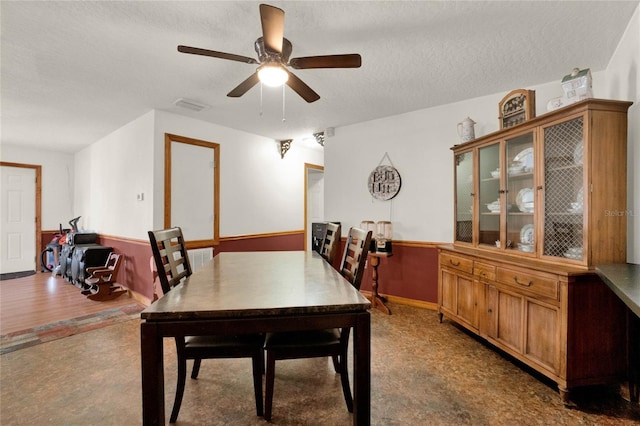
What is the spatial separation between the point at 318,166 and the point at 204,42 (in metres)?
3.88

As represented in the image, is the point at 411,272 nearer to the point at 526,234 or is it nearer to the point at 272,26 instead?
the point at 526,234

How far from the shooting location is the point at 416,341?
2625mm

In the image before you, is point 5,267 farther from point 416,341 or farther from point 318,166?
point 416,341

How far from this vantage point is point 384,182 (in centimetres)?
386

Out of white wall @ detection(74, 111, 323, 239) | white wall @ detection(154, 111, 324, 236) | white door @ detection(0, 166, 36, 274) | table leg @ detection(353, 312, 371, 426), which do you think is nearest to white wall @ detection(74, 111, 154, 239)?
white wall @ detection(74, 111, 323, 239)

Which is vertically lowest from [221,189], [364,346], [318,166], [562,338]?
[562,338]

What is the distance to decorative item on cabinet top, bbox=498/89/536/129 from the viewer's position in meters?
2.30

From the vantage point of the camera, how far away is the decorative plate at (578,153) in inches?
74.8

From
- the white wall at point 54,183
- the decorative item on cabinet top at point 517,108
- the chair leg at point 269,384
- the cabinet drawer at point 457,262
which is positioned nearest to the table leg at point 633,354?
the cabinet drawer at point 457,262

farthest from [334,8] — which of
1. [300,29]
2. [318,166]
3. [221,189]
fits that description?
[318,166]

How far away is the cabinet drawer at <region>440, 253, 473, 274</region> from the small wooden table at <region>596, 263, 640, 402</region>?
3.08 feet

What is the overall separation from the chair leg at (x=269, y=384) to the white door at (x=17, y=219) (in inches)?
257

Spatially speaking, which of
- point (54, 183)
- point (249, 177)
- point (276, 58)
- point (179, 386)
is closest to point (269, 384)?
point (179, 386)

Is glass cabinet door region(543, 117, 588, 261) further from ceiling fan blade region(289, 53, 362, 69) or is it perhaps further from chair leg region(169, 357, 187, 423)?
chair leg region(169, 357, 187, 423)
